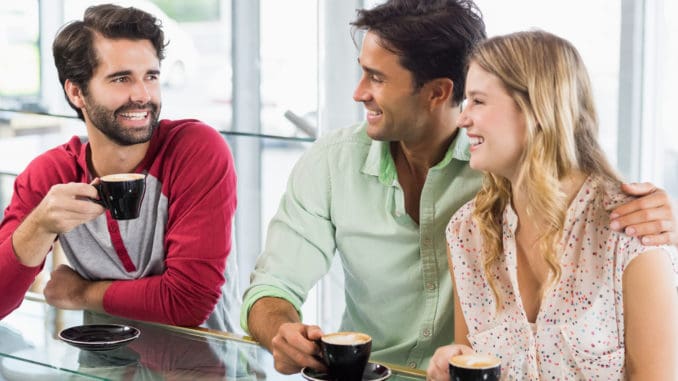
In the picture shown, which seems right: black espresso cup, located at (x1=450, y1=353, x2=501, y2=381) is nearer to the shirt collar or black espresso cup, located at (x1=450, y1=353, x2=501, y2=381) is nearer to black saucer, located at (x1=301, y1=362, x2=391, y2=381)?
black saucer, located at (x1=301, y1=362, x2=391, y2=381)

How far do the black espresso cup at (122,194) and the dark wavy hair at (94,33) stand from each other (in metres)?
0.64

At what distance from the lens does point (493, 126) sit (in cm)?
180

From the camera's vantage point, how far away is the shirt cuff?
83.2 inches

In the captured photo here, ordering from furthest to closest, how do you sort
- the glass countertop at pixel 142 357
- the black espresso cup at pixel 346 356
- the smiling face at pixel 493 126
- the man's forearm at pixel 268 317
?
the man's forearm at pixel 268 317, the smiling face at pixel 493 126, the glass countertop at pixel 142 357, the black espresso cup at pixel 346 356

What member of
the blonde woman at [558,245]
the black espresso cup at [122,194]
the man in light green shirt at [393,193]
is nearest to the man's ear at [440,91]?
the man in light green shirt at [393,193]

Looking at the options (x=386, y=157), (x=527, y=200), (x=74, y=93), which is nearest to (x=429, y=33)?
(x=386, y=157)

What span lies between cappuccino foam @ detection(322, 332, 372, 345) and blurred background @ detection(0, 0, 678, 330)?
3.65 feet

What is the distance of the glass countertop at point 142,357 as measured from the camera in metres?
1.68

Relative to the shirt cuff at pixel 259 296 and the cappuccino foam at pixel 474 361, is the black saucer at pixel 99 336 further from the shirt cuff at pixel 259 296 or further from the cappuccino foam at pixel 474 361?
the cappuccino foam at pixel 474 361

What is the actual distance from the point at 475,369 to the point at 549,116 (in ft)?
1.80

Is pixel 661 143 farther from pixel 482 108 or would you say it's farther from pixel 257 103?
pixel 257 103

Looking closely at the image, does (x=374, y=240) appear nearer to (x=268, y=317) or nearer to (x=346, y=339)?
(x=268, y=317)

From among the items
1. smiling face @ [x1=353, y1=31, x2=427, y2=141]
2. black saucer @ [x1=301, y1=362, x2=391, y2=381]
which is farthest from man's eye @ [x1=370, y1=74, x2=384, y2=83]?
black saucer @ [x1=301, y1=362, x2=391, y2=381]

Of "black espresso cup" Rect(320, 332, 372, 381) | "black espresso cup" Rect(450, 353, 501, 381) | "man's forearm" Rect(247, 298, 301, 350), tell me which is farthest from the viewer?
"man's forearm" Rect(247, 298, 301, 350)
